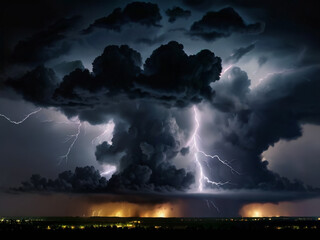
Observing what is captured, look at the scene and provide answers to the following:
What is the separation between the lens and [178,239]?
9956cm

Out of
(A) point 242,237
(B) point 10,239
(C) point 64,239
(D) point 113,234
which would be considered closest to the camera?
(B) point 10,239

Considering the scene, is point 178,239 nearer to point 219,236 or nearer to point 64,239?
point 219,236

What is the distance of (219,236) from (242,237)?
6.30m

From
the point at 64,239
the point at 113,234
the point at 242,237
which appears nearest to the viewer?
the point at 64,239

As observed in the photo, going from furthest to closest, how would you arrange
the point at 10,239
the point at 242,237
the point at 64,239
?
1. the point at 242,237
2. the point at 64,239
3. the point at 10,239

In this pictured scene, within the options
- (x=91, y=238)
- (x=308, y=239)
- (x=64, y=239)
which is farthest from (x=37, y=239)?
(x=308, y=239)

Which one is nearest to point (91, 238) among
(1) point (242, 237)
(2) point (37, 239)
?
(2) point (37, 239)

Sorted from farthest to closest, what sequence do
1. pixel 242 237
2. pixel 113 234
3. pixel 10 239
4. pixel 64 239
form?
pixel 113 234
pixel 242 237
pixel 64 239
pixel 10 239

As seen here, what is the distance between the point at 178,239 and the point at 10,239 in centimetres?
3878

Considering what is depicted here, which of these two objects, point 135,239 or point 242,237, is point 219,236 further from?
point 135,239

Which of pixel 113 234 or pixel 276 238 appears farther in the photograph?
pixel 113 234

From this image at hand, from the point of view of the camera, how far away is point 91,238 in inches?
3964

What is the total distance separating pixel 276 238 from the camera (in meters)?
105

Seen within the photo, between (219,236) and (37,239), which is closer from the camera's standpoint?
(37,239)
